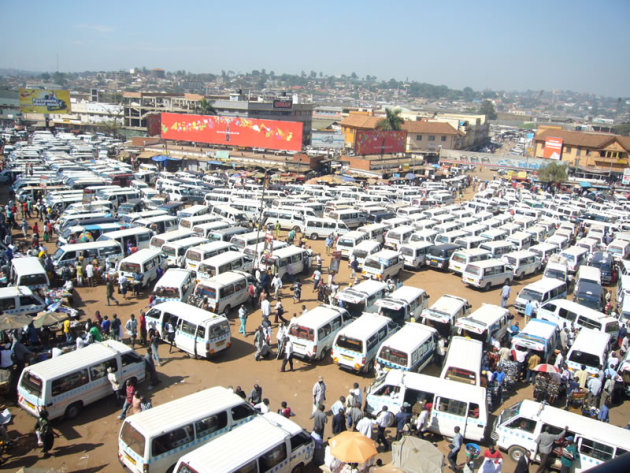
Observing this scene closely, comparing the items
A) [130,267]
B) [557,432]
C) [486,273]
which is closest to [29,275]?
[130,267]

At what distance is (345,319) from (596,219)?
31.0 metres

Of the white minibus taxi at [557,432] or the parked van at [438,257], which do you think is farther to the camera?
the parked van at [438,257]

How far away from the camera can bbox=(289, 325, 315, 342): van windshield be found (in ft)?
43.3

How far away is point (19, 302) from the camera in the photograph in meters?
14.3

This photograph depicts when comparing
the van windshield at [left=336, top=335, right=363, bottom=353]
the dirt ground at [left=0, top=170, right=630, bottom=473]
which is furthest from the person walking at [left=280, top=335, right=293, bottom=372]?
the van windshield at [left=336, top=335, right=363, bottom=353]

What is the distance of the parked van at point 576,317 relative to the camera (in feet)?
52.8

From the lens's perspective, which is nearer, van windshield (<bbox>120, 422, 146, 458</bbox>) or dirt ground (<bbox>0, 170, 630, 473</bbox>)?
van windshield (<bbox>120, 422, 146, 458</bbox>)

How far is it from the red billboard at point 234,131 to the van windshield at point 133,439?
44.5m

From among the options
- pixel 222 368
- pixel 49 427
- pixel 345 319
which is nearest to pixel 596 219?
pixel 345 319

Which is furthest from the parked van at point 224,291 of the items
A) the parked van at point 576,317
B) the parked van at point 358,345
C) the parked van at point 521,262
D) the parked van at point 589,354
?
the parked van at point 521,262

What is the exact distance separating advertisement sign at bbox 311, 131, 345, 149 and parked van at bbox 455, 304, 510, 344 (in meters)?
55.7

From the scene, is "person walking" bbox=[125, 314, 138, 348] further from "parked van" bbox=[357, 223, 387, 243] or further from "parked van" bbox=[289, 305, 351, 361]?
"parked van" bbox=[357, 223, 387, 243]

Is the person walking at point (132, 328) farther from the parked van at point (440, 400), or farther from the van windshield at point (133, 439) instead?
the parked van at point (440, 400)

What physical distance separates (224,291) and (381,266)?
755 cm
